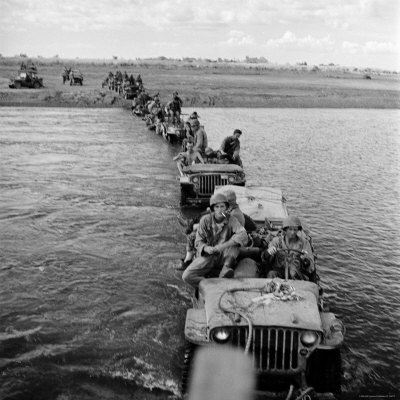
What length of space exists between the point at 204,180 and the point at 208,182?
0.13m

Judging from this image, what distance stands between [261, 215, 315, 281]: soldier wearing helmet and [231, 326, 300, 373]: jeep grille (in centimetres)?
167

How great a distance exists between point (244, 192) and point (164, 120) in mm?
17793

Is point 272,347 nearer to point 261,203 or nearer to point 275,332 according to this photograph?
point 275,332

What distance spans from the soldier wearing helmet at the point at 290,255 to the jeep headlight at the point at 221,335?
1.82 meters

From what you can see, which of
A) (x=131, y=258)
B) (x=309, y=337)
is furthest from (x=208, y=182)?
(x=309, y=337)

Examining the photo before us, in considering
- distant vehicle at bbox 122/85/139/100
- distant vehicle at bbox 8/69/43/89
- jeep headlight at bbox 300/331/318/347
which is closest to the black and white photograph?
jeep headlight at bbox 300/331/318/347

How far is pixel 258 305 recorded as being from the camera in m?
6.88

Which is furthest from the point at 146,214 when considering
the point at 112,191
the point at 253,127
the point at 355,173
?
the point at 253,127

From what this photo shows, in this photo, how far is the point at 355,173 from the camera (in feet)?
69.9

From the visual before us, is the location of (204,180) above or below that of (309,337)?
above

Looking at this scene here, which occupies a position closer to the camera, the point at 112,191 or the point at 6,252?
the point at 6,252

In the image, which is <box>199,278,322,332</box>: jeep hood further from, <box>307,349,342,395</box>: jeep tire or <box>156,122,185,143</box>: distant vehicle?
<box>156,122,185,143</box>: distant vehicle

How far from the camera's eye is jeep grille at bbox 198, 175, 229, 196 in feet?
50.2

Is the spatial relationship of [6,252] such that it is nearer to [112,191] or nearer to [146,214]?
[146,214]
